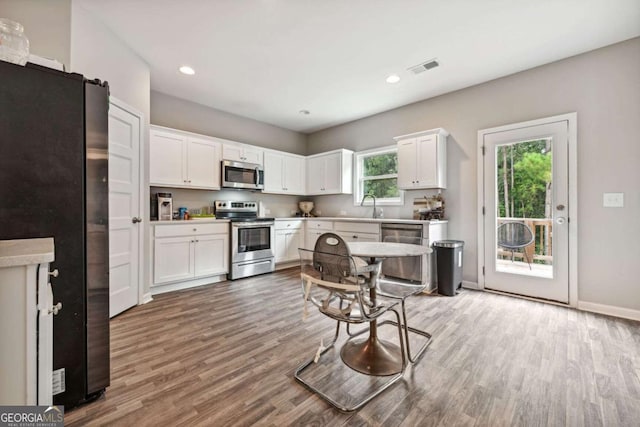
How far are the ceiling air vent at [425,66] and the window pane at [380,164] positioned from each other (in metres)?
1.48

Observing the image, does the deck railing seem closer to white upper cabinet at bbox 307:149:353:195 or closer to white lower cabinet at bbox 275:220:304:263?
white upper cabinet at bbox 307:149:353:195

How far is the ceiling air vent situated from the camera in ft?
10.0

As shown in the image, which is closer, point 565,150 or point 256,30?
point 256,30

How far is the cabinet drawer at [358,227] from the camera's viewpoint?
158 inches

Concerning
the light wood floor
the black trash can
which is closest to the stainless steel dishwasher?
the black trash can

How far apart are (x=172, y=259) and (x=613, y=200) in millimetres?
5018

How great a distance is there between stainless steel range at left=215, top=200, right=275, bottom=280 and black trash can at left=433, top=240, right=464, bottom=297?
2.57 metres

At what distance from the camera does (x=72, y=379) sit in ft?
4.54

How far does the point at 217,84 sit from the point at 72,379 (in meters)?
3.45

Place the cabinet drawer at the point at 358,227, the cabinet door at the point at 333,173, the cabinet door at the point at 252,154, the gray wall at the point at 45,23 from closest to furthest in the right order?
1. the gray wall at the point at 45,23
2. the cabinet drawer at the point at 358,227
3. the cabinet door at the point at 252,154
4. the cabinet door at the point at 333,173

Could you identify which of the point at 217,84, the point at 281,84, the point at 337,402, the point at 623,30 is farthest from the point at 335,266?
the point at 623,30

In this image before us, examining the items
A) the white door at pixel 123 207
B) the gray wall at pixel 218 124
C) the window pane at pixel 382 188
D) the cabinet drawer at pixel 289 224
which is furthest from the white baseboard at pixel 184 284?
the window pane at pixel 382 188

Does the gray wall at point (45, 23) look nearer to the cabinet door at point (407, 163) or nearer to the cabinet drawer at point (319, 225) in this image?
the cabinet drawer at point (319, 225)

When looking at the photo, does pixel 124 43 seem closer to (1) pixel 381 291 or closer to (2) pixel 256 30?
(2) pixel 256 30
